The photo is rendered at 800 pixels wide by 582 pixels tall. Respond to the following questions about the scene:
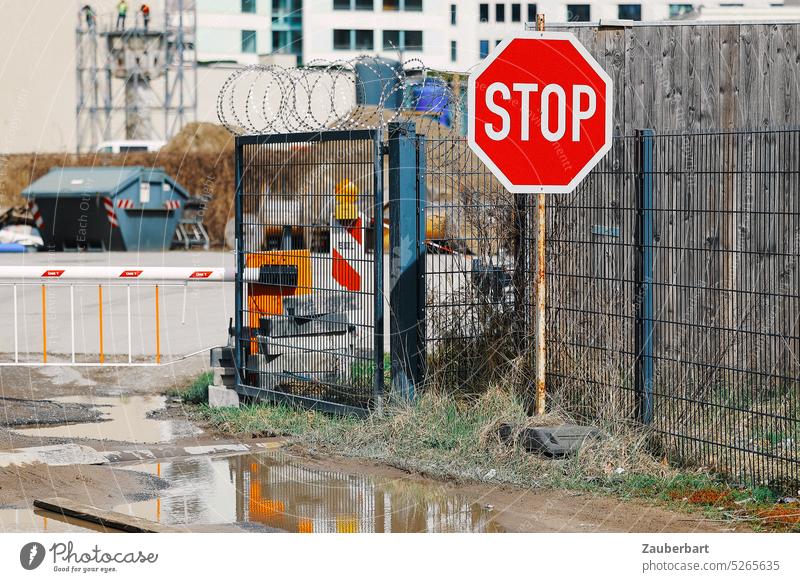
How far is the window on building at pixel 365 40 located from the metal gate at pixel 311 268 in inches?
1901

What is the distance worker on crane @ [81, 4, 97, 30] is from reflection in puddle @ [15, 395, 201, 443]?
4557 cm

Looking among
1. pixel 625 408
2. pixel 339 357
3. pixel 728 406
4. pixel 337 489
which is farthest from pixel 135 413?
pixel 728 406

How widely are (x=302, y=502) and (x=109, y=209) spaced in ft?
91.5

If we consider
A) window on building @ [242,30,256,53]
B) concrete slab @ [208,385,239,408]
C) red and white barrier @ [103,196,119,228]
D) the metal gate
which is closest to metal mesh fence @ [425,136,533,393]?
the metal gate

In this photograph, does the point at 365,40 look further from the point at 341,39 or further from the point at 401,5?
the point at 401,5

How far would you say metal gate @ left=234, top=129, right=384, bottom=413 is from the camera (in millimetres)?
9750

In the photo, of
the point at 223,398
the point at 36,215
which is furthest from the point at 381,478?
the point at 36,215

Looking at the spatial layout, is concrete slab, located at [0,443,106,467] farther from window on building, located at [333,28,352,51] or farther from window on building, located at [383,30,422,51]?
window on building, located at [333,28,352,51]

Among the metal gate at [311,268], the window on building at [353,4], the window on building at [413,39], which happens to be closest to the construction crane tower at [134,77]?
the window on building at [353,4]

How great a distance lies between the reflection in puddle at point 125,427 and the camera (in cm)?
992

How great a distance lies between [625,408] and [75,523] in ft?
12.6

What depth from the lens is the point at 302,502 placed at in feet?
26.0

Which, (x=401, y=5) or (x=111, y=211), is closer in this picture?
(x=111, y=211)

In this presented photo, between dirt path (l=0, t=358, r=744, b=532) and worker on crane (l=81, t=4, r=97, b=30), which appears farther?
worker on crane (l=81, t=4, r=97, b=30)
